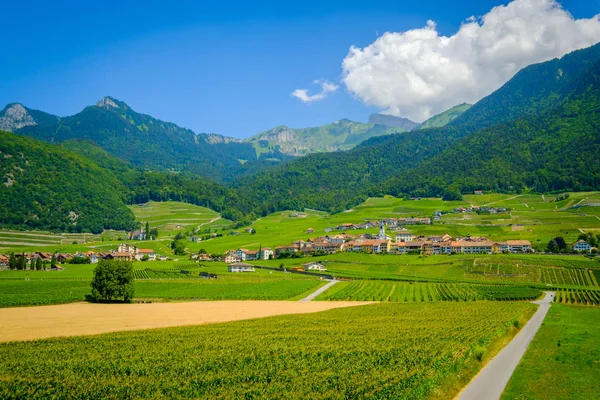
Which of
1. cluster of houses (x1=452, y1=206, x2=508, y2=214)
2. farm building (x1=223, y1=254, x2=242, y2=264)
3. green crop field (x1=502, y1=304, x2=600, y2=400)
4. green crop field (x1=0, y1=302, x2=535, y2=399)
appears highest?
cluster of houses (x1=452, y1=206, x2=508, y2=214)

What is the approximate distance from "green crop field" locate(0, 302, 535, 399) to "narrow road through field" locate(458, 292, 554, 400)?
70cm

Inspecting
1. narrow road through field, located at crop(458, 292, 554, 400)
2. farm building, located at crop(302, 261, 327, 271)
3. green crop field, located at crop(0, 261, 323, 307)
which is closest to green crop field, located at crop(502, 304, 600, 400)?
narrow road through field, located at crop(458, 292, 554, 400)

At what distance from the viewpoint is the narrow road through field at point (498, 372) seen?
25797mm

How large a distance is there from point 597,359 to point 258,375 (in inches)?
928

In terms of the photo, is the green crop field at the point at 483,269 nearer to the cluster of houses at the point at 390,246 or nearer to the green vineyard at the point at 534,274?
the green vineyard at the point at 534,274

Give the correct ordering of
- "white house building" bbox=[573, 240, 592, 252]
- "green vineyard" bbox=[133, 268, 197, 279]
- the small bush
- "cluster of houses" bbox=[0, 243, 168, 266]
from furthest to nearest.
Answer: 1. "cluster of houses" bbox=[0, 243, 168, 266]
2. "white house building" bbox=[573, 240, 592, 252]
3. "green vineyard" bbox=[133, 268, 197, 279]
4. the small bush

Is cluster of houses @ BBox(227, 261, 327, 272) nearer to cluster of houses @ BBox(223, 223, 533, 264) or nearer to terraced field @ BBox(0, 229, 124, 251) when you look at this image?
cluster of houses @ BBox(223, 223, 533, 264)

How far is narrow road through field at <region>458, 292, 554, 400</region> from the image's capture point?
2580 centimetres

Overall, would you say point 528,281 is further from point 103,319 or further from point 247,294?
point 103,319

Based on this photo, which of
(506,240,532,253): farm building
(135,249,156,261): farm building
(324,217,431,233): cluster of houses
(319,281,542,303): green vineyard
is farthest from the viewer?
(324,217,431,233): cluster of houses

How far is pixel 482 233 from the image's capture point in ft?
501

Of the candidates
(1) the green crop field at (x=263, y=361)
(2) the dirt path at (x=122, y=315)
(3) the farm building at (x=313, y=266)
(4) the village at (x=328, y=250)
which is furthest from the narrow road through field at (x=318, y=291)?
(1) the green crop field at (x=263, y=361)

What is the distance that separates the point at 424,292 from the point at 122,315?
50.4 m

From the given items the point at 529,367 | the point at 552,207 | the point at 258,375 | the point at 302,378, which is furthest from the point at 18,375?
the point at 552,207
